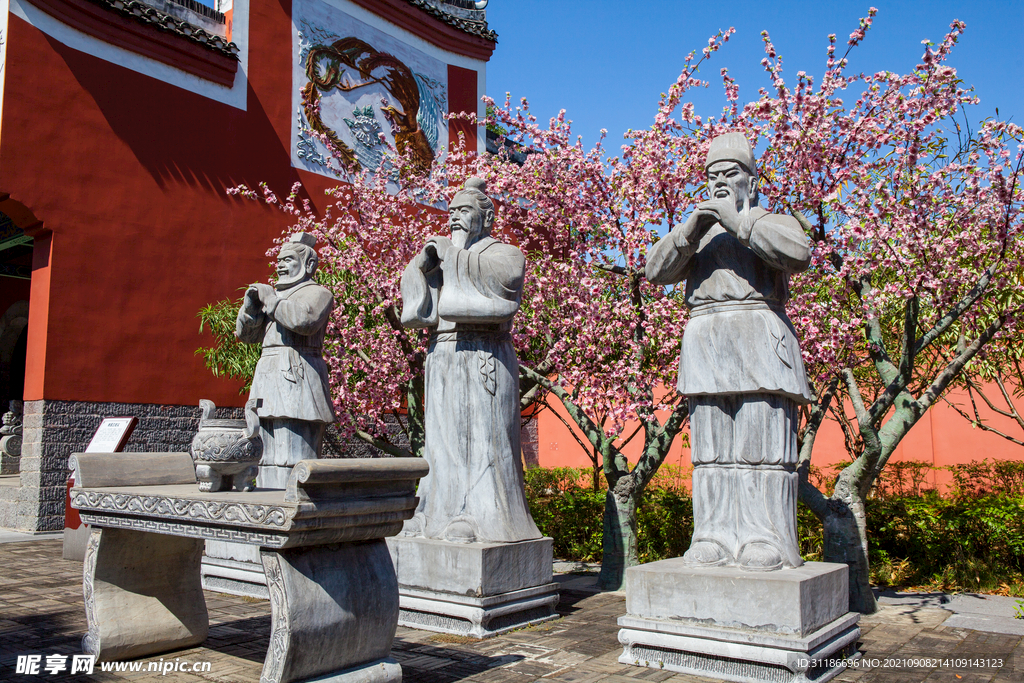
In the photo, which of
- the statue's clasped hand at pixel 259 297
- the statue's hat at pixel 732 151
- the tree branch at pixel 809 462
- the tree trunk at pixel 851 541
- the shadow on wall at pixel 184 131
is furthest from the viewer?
the shadow on wall at pixel 184 131

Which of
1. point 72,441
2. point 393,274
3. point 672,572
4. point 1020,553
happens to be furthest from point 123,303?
point 1020,553

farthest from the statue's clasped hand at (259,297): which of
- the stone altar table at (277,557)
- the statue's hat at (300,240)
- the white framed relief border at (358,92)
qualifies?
the white framed relief border at (358,92)

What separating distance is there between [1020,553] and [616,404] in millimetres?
3323

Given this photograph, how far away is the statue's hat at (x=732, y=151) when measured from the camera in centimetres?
409

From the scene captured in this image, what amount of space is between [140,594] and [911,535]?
5.73m

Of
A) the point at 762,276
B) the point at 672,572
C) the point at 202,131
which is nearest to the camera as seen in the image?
the point at 672,572

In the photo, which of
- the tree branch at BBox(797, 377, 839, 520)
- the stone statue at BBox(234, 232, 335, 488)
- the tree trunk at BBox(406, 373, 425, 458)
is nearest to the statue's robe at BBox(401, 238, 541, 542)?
the stone statue at BBox(234, 232, 335, 488)

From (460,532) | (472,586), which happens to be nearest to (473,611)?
(472,586)

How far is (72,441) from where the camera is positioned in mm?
8898

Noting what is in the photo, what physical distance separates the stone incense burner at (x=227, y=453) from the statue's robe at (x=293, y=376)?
1889mm

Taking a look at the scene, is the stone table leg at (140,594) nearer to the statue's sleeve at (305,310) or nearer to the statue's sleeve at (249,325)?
the statue's sleeve at (305,310)

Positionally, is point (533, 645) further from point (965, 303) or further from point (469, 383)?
point (965, 303)

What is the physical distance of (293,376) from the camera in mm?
5652

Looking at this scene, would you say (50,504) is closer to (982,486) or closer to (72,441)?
(72,441)
